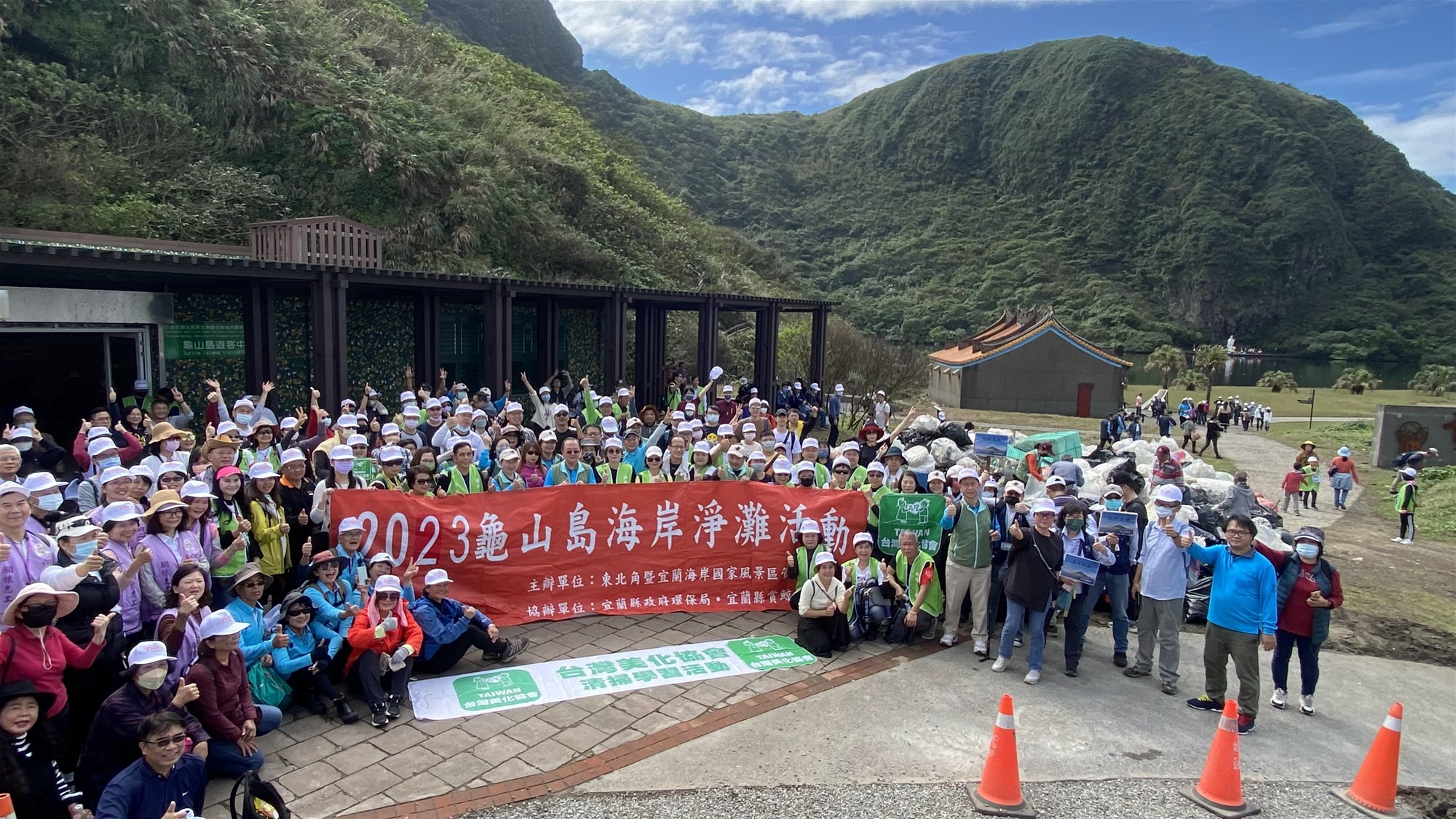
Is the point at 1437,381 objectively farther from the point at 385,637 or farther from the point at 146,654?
the point at 146,654

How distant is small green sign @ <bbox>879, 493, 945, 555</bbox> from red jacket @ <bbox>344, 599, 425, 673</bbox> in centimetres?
445

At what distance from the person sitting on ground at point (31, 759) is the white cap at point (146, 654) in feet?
1.40

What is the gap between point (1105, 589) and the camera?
7.86 m

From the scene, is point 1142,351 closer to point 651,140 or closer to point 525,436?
point 651,140

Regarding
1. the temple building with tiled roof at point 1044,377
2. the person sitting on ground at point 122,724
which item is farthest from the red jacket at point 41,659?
the temple building with tiled roof at point 1044,377

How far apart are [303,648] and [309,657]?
95mm

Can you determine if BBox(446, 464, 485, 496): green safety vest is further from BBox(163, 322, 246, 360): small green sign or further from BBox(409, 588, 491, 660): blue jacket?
A: BBox(163, 322, 246, 360): small green sign

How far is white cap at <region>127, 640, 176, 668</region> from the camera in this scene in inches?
168

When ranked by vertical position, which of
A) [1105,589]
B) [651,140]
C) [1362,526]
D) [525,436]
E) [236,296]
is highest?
[651,140]

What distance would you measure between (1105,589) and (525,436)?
639cm

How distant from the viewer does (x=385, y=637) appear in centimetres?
596

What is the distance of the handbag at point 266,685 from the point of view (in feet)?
18.5

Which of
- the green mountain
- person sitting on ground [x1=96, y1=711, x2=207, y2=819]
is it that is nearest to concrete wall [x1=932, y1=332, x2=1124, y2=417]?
person sitting on ground [x1=96, y1=711, x2=207, y2=819]

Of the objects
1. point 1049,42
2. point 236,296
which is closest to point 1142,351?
point 1049,42
